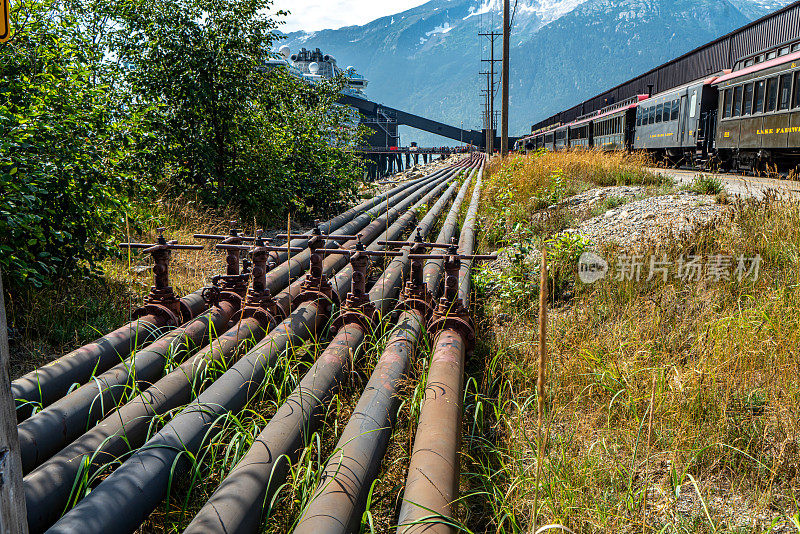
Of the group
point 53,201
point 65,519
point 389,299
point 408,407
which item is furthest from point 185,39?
point 65,519

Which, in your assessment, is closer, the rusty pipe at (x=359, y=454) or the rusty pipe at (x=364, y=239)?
the rusty pipe at (x=359, y=454)

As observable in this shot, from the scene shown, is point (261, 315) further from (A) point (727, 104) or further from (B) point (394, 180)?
(B) point (394, 180)

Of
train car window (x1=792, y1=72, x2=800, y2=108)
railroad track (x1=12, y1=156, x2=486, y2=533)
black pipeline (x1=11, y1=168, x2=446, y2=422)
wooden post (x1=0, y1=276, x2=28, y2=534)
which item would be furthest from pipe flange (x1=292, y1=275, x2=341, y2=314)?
train car window (x1=792, y1=72, x2=800, y2=108)

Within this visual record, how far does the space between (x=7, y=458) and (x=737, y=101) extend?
58.6 feet

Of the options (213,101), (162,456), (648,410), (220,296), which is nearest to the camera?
(648,410)

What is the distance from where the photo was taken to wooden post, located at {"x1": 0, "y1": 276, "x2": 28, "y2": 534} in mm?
1271

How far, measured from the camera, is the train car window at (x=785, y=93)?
40.2ft

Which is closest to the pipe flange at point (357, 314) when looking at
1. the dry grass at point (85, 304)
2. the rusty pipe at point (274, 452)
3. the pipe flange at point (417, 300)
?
the rusty pipe at point (274, 452)

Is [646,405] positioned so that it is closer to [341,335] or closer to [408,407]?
[408,407]

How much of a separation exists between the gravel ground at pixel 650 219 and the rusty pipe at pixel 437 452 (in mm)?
3452

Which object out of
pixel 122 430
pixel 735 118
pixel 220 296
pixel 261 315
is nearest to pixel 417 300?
pixel 261 315

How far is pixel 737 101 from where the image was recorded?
15.1m

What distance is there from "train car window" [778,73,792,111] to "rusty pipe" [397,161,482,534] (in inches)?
504

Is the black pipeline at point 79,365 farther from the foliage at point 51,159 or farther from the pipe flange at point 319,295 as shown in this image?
the foliage at point 51,159
